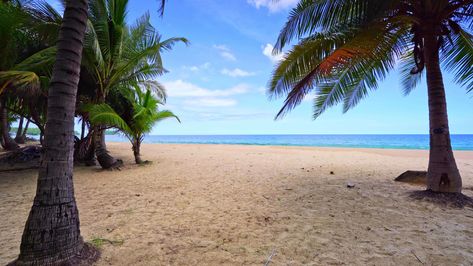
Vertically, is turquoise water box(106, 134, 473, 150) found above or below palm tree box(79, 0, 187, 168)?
below

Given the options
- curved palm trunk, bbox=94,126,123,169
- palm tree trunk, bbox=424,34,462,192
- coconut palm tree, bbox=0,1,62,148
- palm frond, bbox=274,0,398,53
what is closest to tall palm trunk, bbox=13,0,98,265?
palm frond, bbox=274,0,398,53

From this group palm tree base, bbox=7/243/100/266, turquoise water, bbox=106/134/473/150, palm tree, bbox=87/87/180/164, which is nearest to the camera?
palm tree base, bbox=7/243/100/266

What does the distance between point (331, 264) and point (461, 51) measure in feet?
17.9

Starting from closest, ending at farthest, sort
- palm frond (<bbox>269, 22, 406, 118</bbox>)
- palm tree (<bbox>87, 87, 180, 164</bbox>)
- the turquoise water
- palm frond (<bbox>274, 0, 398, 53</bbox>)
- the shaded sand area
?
the shaded sand area → palm frond (<bbox>274, 0, 398, 53</bbox>) → palm frond (<bbox>269, 22, 406, 118</bbox>) → palm tree (<bbox>87, 87, 180, 164</bbox>) → the turquoise water

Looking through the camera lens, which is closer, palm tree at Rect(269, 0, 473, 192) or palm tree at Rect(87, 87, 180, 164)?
palm tree at Rect(269, 0, 473, 192)

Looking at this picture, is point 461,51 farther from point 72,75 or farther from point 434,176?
point 72,75

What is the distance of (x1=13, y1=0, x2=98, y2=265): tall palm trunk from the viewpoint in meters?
2.16

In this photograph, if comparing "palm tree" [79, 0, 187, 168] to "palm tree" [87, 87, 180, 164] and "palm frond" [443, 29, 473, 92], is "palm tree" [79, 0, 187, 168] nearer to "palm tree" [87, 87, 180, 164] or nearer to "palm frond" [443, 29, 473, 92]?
"palm tree" [87, 87, 180, 164]

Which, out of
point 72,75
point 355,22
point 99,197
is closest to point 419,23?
point 355,22

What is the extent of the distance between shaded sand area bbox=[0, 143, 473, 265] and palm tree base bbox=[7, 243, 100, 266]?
A: 4.6 inches

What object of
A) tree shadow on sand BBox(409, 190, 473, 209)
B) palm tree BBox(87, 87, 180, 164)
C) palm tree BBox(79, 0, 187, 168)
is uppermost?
palm tree BBox(79, 0, 187, 168)

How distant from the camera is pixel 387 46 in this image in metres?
4.89

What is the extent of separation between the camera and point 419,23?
4.49m

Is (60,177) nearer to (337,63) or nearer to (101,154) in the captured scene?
(337,63)
